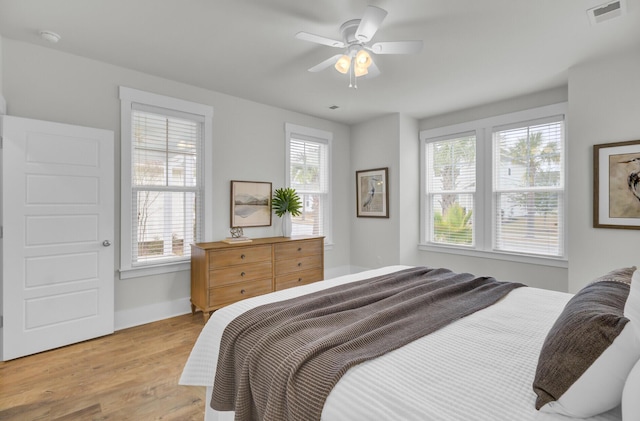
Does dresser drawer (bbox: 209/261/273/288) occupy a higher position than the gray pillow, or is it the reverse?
the gray pillow

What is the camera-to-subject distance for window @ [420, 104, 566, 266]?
3.79 m

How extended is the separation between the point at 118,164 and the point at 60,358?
1787mm

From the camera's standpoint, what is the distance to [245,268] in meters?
3.70

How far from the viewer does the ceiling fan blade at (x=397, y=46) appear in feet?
7.53

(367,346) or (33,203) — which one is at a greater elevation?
(33,203)

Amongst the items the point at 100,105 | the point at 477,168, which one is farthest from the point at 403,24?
the point at 100,105

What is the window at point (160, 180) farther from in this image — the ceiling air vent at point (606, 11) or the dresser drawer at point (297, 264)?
the ceiling air vent at point (606, 11)

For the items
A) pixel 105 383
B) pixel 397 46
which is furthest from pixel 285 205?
pixel 105 383

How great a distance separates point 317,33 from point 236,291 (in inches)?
107

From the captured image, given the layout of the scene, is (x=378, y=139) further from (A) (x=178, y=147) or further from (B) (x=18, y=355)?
(B) (x=18, y=355)

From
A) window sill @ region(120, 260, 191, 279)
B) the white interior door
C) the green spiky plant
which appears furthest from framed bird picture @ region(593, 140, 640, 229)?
the white interior door

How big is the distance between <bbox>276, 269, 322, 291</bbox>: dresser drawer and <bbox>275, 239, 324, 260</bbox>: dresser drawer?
0.78ft

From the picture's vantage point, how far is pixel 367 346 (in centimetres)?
129

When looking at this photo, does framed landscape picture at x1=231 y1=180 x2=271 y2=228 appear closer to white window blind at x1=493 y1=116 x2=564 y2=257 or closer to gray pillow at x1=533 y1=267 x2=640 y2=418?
white window blind at x1=493 y1=116 x2=564 y2=257
